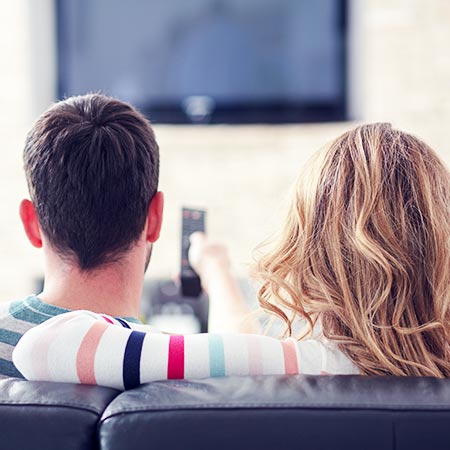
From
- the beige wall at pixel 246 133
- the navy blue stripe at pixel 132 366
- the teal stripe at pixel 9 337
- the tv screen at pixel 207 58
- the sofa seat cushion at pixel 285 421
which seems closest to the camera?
the sofa seat cushion at pixel 285 421

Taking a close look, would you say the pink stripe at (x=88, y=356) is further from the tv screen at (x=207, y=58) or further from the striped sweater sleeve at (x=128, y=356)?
the tv screen at (x=207, y=58)

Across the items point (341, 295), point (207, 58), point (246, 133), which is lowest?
point (341, 295)

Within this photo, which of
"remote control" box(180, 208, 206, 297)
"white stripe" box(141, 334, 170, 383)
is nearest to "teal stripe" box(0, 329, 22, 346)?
"white stripe" box(141, 334, 170, 383)

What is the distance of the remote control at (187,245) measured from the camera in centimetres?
158

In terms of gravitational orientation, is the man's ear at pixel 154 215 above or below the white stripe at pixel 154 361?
above

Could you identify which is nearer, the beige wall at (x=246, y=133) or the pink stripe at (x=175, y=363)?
the pink stripe at (x=175, y=363)

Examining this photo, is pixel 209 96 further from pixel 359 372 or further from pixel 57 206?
pixel 359 372

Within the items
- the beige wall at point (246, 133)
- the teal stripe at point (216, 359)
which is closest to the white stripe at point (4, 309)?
the teal stripe at point (216, 359)

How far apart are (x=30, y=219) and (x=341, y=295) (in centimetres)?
48

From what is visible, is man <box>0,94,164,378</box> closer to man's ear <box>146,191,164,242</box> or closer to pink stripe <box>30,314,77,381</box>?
man's ear <box>146,191,164,242</box>

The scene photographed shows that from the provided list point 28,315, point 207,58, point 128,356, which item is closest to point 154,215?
point 28,315

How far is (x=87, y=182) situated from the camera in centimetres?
117

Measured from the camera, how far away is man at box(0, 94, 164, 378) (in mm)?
1165

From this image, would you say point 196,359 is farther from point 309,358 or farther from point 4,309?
point 4,309
